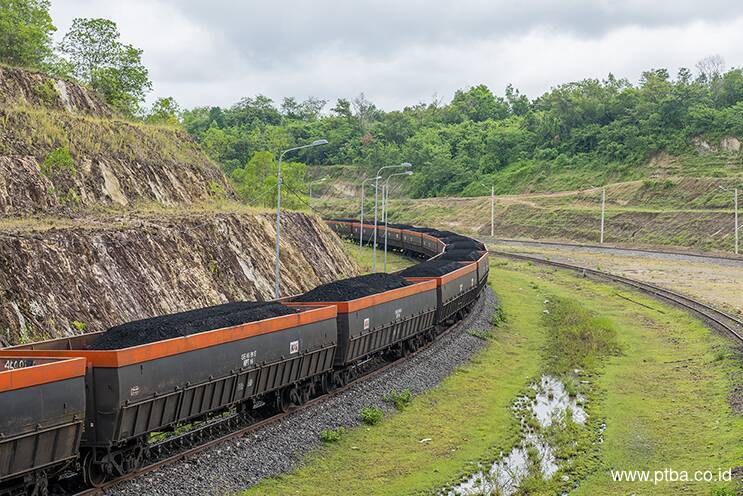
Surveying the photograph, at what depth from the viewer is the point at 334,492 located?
1839 centimetres

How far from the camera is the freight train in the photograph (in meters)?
14.6

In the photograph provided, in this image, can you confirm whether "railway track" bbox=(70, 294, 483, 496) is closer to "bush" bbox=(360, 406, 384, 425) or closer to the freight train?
the freight train

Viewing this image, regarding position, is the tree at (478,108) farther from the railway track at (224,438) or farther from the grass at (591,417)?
the railway track at (224,438)

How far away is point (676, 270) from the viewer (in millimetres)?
67250

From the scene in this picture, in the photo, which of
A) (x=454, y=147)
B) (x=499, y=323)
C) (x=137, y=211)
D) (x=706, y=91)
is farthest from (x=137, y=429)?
(x=454, y=147)

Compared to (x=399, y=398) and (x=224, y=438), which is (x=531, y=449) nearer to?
(x=399, y=398)

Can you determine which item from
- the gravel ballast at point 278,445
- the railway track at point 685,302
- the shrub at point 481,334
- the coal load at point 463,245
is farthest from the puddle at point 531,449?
the coal load at point 463,245

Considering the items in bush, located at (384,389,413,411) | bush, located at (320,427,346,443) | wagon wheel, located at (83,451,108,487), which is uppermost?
wagon wheel, located at (83,451,108,487)

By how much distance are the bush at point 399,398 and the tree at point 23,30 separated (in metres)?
33.2

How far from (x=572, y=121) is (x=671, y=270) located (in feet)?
191

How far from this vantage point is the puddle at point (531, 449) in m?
19.6

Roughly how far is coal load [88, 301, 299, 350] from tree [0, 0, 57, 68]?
30578 millimetres

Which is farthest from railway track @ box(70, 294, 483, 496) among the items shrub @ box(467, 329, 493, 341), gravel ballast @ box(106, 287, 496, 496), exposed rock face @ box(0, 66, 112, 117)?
exposed rock face @ box(0, 66, 112, 117)

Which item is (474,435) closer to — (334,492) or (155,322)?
(334,492)
